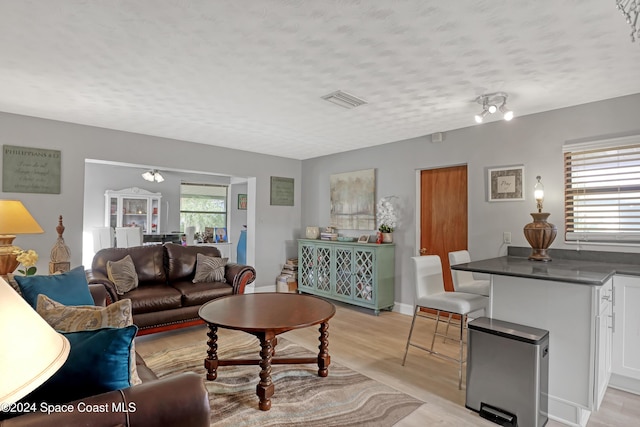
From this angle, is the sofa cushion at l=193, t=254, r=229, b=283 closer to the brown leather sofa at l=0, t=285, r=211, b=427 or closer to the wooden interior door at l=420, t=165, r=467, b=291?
the wooden interior door at l=420, t=165, r=467, b=291

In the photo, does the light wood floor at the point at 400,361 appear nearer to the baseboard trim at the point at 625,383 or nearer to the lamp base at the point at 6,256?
the baseboard trim at the point at 625,383

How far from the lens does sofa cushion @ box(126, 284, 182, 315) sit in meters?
3.42

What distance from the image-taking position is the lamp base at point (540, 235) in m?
2.94

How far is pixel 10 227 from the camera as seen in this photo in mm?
2637

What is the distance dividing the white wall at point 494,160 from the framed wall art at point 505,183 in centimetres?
6

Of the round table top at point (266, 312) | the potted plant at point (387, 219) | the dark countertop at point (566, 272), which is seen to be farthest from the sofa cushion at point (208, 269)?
the dark countertop at point (566, 272)

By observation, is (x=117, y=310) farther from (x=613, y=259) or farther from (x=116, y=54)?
(x=613, y=259)

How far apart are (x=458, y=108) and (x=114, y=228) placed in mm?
6337

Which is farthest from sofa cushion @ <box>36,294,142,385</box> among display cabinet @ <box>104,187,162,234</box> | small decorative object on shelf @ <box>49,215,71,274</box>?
display cabinet @ <box>104,187,162,234</box>

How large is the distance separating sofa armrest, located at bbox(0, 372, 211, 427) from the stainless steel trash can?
1.74 metres

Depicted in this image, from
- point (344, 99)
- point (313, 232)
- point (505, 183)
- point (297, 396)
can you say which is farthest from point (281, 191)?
point (297, 396)

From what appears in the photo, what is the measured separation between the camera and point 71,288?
226 centimetres

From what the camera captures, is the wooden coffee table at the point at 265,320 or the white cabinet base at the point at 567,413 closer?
the white cabinet base at the point at 567,413

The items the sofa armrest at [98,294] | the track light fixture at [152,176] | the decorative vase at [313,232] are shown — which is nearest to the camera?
the sofa armrest at [98,294]
